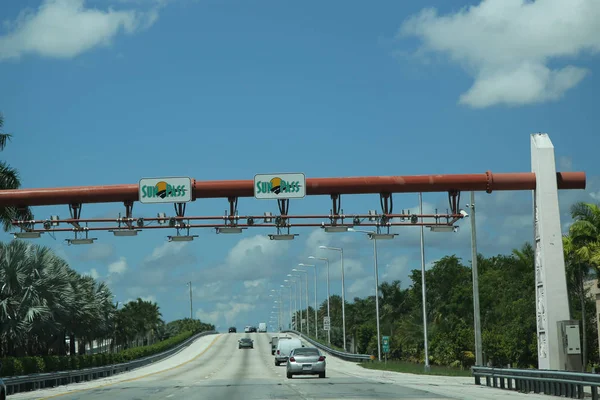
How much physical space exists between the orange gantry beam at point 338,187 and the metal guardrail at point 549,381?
6.89 metres

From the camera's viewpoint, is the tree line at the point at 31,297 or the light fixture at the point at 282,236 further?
the tree line at the point at 31,297

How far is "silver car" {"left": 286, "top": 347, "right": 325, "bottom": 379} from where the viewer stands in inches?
1810

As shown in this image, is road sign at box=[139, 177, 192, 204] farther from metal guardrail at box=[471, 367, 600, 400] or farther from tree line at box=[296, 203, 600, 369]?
tree line at box=[296, 203, 600, 369]

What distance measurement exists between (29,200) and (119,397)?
364 inches

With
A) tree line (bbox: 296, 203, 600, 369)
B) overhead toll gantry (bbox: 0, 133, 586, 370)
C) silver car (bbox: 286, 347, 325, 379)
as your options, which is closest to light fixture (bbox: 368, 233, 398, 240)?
overhead toll gantry (bbox: 0, 133, 586, 370)

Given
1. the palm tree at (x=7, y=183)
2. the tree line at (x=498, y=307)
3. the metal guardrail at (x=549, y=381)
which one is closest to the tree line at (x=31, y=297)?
the palm tree at (x=7, y=183)

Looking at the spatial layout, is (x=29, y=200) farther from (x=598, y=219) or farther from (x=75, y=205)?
(x=598, y=219)

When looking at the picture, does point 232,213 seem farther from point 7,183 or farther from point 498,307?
point 498,307

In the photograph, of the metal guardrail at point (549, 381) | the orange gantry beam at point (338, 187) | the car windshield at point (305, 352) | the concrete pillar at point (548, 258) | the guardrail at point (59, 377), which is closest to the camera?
the metal guardrail at point (549, 381)

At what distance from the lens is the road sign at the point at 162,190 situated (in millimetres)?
36031

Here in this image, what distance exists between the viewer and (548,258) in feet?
112

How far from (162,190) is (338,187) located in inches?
261

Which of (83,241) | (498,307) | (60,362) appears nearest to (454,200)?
(83,241)

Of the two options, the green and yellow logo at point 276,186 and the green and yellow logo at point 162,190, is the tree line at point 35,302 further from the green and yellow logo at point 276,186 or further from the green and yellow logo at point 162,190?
the green and yellow logo at point 276,186
